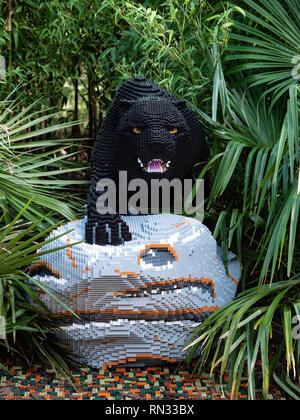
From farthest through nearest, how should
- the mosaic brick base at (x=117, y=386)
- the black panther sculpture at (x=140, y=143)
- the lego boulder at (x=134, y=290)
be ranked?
the black panther sculpture at (x=140, y=143) < the lego boulder at (x=134, y=290) < the mosaic brick base at (x=117, y=386)

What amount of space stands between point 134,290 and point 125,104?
0.91 m

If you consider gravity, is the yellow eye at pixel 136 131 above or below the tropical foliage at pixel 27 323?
above

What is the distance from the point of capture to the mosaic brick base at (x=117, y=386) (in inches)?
108

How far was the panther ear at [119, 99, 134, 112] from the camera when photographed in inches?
120

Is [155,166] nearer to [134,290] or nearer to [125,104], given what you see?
[125,104]

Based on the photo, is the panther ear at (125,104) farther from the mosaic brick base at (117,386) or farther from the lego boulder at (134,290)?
the mosaic brick base at (117,386)

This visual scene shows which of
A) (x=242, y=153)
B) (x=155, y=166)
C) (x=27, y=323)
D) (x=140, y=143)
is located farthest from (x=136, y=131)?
(x=27, y=323)

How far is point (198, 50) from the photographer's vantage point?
3488 mm

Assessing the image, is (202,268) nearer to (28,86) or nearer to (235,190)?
(235,190)

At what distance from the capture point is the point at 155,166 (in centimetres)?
306

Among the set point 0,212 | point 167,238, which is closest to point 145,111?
point 167,238

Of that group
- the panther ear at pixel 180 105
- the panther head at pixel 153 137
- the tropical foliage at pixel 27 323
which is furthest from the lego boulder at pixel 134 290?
the panther ear at pixel 180 105

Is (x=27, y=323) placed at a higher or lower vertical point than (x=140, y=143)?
lower

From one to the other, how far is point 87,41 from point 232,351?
259 centimetres
